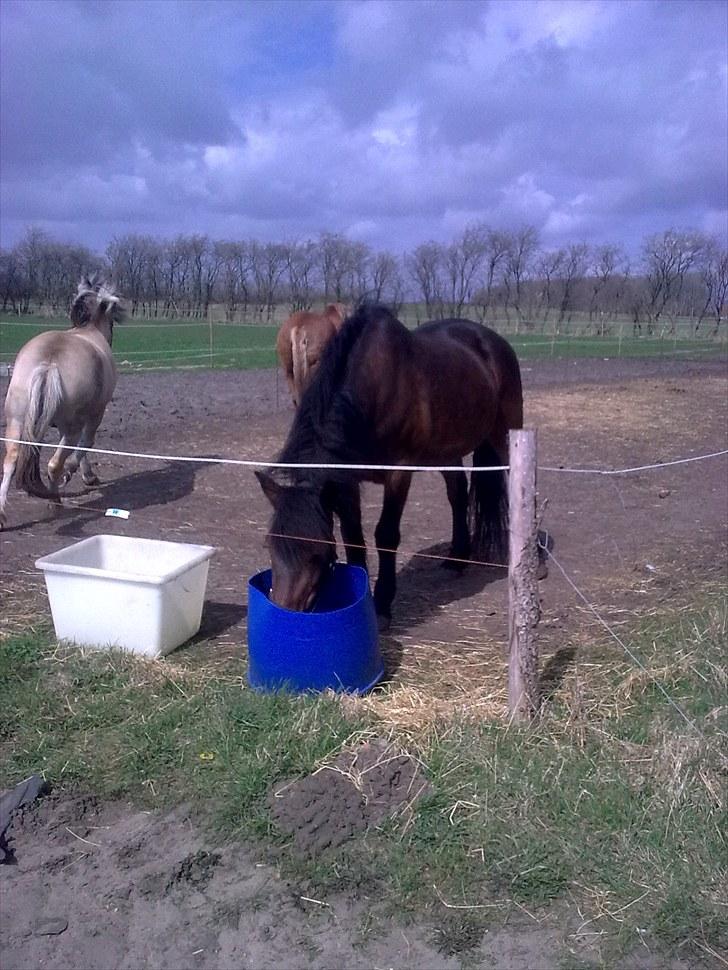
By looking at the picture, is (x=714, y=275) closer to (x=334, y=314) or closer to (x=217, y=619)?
(x=334, y=314)

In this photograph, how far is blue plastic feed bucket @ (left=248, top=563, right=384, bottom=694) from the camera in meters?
3.78

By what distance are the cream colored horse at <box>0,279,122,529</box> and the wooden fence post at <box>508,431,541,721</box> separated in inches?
162

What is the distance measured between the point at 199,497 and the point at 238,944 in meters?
5.64

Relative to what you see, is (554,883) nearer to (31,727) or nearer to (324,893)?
(324,893)

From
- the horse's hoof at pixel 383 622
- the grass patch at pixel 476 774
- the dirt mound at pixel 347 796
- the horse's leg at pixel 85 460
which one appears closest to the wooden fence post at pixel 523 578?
the grass patch at pixel 476 774

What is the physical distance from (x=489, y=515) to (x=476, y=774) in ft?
10.3

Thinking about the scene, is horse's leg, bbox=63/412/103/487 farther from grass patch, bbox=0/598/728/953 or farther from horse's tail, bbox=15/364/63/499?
grass patch, bbox=0/598/728/953

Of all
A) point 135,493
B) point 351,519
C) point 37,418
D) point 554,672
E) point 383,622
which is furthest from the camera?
point 135,493

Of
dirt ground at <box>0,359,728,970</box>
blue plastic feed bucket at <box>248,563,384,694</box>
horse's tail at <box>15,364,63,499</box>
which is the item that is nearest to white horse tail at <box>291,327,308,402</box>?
dirt ground at <box>0,359,728,970</box>

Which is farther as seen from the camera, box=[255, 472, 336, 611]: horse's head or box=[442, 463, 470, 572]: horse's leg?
box=[442, 463, 470, 572]: horse's leg

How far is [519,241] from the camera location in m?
26.0

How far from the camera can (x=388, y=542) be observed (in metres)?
5.01

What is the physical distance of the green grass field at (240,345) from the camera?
62.8 ft

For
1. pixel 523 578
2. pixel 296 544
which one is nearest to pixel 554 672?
pixel 523 578
